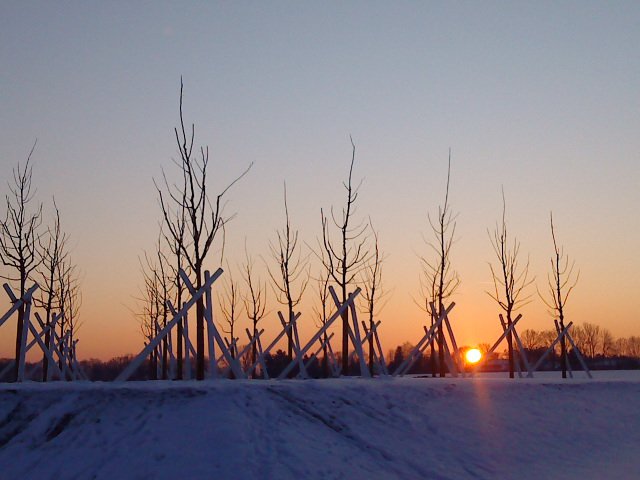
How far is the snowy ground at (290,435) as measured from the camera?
7691 mm

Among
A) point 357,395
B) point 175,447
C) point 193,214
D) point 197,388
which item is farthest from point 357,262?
point 175,447

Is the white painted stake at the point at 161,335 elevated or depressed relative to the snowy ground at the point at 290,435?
elevated

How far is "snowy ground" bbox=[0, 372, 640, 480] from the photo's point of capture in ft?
25.2

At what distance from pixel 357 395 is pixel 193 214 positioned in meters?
5.17

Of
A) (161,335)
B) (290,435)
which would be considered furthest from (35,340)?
(290,435)

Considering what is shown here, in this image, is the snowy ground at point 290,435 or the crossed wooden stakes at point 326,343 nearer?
the snowy ground at point 290,435

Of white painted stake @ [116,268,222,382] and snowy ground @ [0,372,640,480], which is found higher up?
white painted stake @ [116,268,222,382]

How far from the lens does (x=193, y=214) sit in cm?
1363

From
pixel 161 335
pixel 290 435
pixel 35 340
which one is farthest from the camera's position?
pixel 35 340

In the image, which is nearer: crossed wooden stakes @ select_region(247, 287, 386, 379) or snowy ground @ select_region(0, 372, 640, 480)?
snowy ground @ select_region(0, 372, 640, 480)

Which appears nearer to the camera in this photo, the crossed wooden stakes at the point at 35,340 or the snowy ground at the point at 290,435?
the snowy ground at the point at 290,435

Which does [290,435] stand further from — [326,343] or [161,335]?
[326,343]

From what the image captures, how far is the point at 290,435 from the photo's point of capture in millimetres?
8461

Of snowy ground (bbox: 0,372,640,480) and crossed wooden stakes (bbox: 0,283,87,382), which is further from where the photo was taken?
crossed wooden stakes (bbox: 0,283,87,382)
